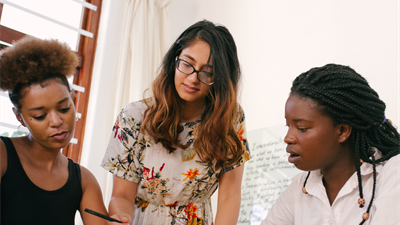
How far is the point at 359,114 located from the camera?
3.13 feet

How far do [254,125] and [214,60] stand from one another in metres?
1.06

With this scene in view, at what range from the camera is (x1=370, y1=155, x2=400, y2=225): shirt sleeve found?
82 centimetres

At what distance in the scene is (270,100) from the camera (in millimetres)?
2020

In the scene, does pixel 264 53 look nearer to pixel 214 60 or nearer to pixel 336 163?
pixel 214 60

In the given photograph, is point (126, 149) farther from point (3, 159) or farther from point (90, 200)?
point (3, 159)

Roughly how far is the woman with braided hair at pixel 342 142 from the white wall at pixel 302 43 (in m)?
0.54

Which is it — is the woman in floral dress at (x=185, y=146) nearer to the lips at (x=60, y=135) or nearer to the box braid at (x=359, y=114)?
the lips at (x=60, y=135)

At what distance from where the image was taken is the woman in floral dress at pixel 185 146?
3.78 ft

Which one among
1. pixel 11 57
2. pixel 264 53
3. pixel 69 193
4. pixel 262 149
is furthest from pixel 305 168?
pixel 264 53

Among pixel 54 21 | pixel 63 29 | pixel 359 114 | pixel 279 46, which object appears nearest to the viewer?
pixel 359 114

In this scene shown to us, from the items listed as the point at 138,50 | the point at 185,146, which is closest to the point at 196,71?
the point at 185,146

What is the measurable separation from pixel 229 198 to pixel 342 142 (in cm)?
45

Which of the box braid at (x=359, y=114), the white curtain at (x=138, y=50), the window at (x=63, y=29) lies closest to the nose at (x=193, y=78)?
the box braid at (x=359, y=114)

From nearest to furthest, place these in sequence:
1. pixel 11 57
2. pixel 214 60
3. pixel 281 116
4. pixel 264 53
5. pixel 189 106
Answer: pixel 11 57 < pixel 214 60 < pixel 189 106 < pixel 281 116 < pixel 264 53
